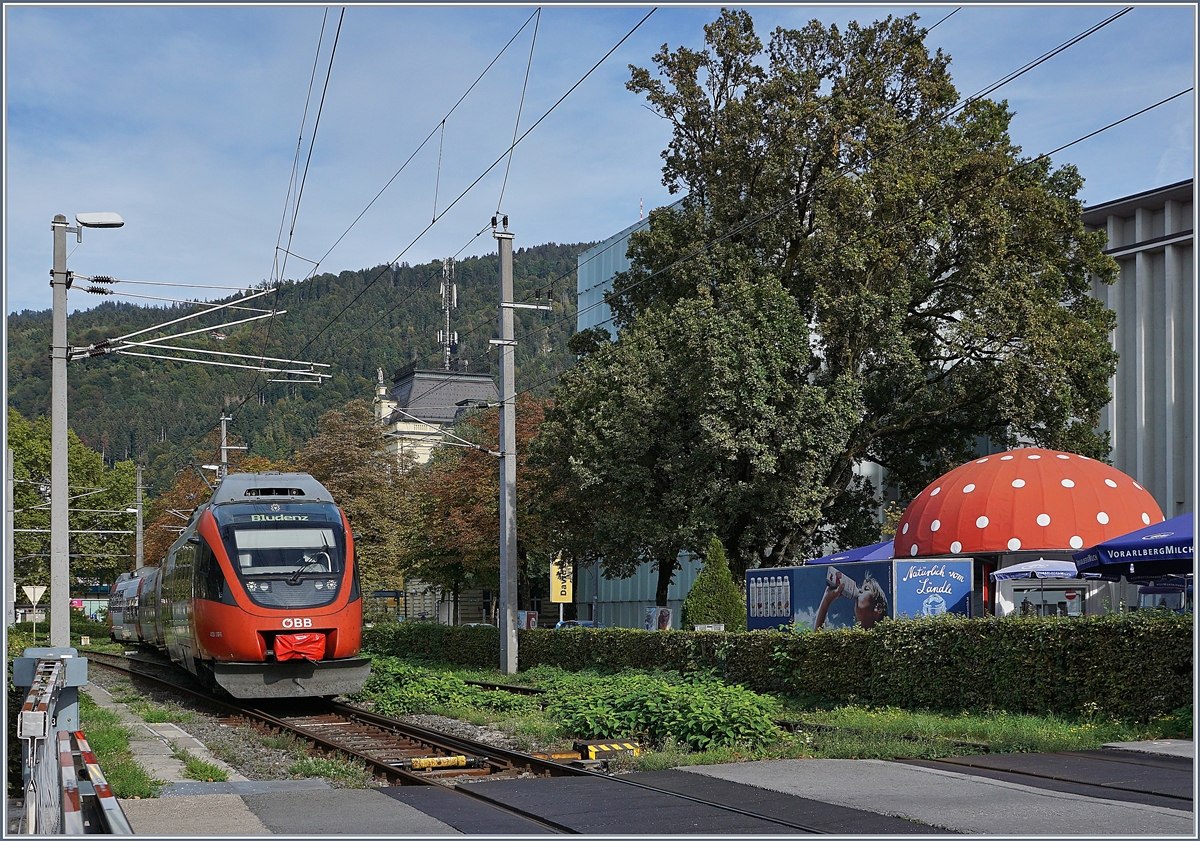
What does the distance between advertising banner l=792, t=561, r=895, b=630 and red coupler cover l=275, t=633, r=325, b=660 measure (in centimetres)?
883

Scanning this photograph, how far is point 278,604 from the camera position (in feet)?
67.6

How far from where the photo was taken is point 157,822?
9891mm

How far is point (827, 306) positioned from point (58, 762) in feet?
83.5

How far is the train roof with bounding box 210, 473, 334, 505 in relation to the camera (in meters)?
22.5

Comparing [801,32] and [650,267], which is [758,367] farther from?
[801,32]

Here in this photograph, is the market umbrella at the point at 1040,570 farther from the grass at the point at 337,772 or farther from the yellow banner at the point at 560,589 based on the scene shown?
the yellow banner at the point at 560,589

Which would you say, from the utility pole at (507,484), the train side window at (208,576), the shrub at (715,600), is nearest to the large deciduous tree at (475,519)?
the utility pole at (507,484)

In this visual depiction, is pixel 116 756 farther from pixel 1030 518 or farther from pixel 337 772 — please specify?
pixel 1030 518

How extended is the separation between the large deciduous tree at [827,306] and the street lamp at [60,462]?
1415 centimetres

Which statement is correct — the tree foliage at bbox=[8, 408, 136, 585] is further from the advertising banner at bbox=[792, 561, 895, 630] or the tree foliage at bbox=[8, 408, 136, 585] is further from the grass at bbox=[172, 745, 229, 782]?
the grass at bbox=[172, 745, 229, 782]

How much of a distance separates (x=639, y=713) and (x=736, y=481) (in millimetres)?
15706

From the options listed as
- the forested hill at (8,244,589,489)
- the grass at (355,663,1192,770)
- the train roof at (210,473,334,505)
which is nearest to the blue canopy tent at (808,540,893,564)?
the grass at (355,663,1192,770)

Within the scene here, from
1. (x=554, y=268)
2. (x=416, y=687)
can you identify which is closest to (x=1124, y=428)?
(x=416, y=687)

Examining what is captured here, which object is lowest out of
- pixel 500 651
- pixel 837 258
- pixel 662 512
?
pixel 500 651
